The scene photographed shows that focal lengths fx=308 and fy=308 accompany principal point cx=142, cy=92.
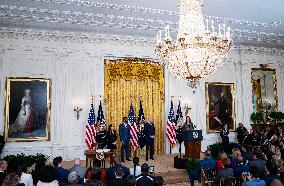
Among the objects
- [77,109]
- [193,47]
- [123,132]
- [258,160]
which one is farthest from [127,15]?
[258,160]

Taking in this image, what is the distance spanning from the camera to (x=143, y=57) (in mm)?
14945

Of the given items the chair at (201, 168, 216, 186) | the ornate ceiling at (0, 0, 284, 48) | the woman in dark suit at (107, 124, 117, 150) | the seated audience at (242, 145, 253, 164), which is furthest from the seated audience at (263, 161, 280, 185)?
the woman in dark suit at (107, 124, 117, 150)

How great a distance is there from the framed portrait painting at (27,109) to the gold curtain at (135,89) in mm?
2728

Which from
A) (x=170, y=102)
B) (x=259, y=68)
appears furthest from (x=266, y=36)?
(x=170, y=102)

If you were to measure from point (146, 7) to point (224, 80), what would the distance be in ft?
25.2

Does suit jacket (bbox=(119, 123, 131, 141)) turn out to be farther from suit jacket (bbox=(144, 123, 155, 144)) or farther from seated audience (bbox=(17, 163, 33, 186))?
seated audience (bbox=(17, 163, 33, 186))

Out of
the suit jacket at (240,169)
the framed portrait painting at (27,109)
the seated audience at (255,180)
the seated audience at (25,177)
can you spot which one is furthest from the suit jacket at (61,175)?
the framed portrait painting at (27,109)

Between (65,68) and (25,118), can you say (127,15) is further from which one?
(25,118)

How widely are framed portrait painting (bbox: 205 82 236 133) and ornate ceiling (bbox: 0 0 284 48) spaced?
3375 millimetres

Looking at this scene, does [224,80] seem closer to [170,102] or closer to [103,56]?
[170,102]

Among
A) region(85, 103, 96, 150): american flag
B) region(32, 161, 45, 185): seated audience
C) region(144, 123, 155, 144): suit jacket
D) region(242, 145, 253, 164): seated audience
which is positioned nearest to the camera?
region(32, 161, 45, 185): seated audience

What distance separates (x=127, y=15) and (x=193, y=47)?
16.8 ft

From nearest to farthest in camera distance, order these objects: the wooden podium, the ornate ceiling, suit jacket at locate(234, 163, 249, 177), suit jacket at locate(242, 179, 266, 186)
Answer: suit jacket at locate(242, 179, 266, 186)
suit jacket at locate(234, 163, 249, 177)
the ornate ceiling
the wooden podium

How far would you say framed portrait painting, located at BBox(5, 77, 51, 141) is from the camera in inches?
496
